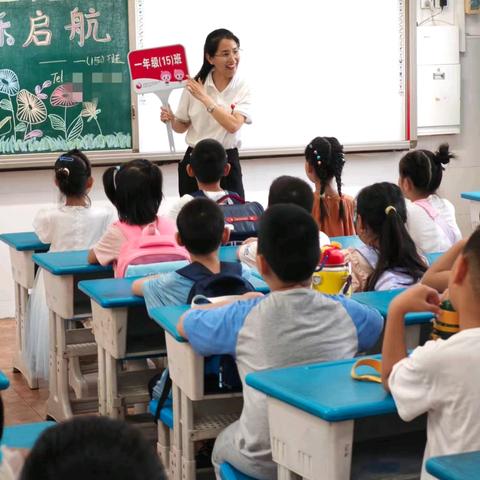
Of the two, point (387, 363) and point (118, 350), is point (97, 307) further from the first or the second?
point (387, 363)

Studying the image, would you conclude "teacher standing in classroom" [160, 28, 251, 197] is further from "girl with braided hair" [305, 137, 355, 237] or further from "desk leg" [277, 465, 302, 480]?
"desk leg" [277, 465, 302, 480]

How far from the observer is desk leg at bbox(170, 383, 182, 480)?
9.56 feet

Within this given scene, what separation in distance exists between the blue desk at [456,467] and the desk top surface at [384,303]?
1048 millimetres

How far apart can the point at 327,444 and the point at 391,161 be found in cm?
504

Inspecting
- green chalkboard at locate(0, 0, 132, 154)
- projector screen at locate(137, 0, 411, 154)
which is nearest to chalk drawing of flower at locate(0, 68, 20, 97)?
green chalkboard at locate(0, 0, 132, 154)

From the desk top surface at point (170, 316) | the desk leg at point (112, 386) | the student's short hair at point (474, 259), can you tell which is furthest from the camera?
the desk leg at point (112, 386)

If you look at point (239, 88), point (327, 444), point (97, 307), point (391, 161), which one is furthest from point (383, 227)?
point (391, 161)

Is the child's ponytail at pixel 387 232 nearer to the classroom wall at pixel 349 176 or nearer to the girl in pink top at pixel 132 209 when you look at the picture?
the girl in pink top at pixel 132 209

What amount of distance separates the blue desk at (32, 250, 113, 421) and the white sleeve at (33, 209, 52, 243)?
349mm

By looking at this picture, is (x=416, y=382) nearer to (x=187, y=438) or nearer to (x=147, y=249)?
(x=187, y=438)

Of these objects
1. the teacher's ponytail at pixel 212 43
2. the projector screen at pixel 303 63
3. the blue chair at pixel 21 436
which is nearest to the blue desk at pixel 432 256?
the blue chair at pixel 21 436

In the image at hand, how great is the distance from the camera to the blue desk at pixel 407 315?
9.29 feet

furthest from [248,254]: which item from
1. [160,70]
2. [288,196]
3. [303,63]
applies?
[303,63]

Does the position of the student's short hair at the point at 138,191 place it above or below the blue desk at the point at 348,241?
above
